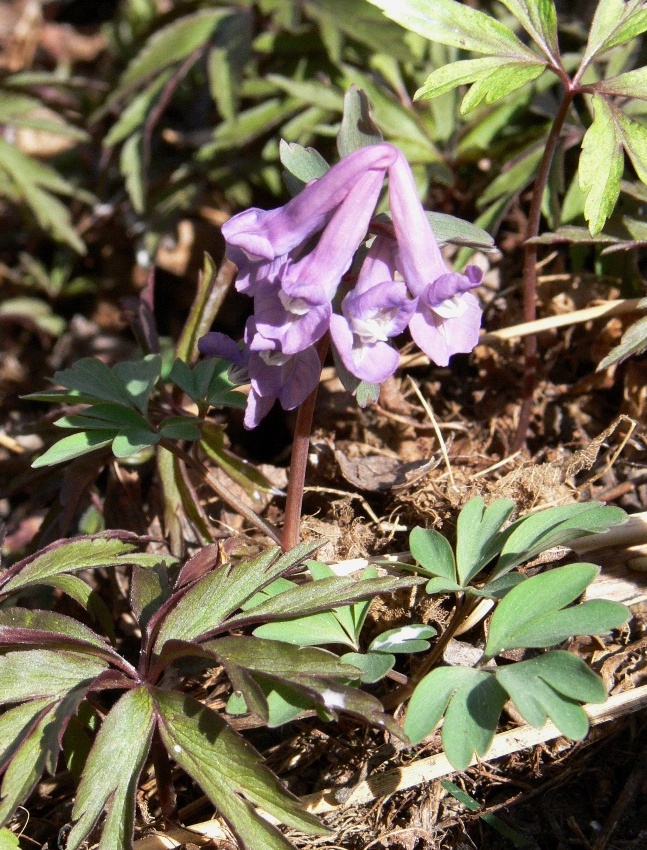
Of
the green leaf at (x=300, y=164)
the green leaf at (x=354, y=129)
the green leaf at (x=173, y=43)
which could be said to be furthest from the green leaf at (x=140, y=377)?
A: the green leaf at (x=173, y=43)

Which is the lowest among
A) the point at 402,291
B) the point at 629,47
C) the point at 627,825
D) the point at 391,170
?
the point at 627,825

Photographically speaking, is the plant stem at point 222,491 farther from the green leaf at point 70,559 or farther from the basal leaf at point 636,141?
the basal leaf at point 636,141

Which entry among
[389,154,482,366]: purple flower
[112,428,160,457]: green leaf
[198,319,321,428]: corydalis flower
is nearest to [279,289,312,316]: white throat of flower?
[198,319,321,428]: corydalis flower

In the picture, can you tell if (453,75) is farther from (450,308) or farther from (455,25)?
(450,308)

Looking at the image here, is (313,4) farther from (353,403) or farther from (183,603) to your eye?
(183,603)

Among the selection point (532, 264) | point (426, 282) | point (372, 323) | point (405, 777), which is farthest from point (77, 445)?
point (532, 264)

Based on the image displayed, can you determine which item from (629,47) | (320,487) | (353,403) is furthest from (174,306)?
(629,47)
